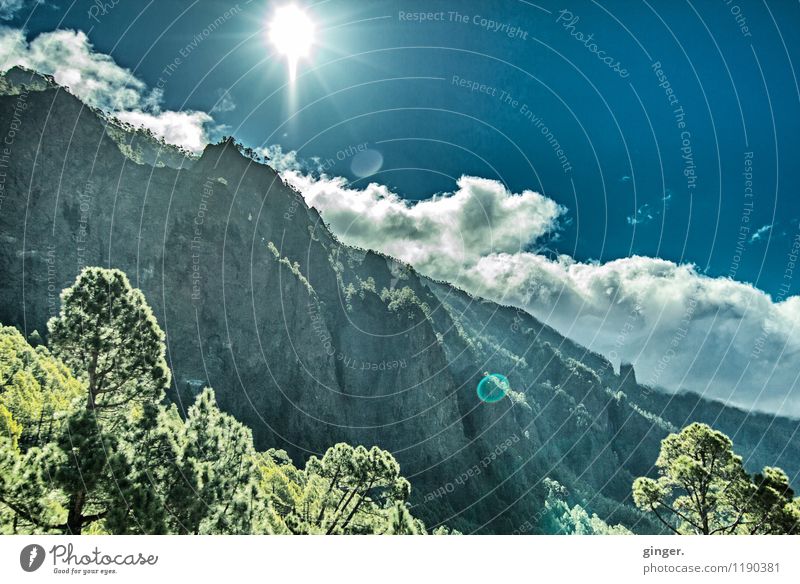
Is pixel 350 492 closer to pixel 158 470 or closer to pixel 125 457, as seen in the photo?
pixel 158 470

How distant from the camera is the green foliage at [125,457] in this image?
1106cm

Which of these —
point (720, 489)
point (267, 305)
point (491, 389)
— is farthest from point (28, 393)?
point (491, 389)

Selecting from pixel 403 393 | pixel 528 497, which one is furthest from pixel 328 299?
pixel 528 497

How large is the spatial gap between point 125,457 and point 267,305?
8473 cm

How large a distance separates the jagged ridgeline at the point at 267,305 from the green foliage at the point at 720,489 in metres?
48.3

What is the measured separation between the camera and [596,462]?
158 metres

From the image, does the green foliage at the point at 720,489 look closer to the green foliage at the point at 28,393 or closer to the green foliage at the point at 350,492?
the green foliage at the point at 350,492

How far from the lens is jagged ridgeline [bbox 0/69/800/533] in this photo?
247 ft

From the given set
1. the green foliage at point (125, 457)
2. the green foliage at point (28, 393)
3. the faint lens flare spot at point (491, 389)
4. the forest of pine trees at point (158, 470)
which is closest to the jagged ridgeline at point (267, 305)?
the faint lens flare spot at point (491, 389)

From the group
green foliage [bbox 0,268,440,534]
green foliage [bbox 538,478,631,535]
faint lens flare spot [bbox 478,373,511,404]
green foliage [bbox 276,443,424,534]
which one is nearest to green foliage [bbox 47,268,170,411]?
green foliage [bbox 0,268,440,534]

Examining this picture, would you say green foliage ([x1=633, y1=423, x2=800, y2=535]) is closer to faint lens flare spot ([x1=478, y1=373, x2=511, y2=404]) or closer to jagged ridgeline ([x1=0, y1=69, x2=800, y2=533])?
jagged ridgeline ([x1=0, y1=69, x2=800, y2=533])

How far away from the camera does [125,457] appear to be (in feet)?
39.2

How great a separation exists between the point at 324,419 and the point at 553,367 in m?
121
